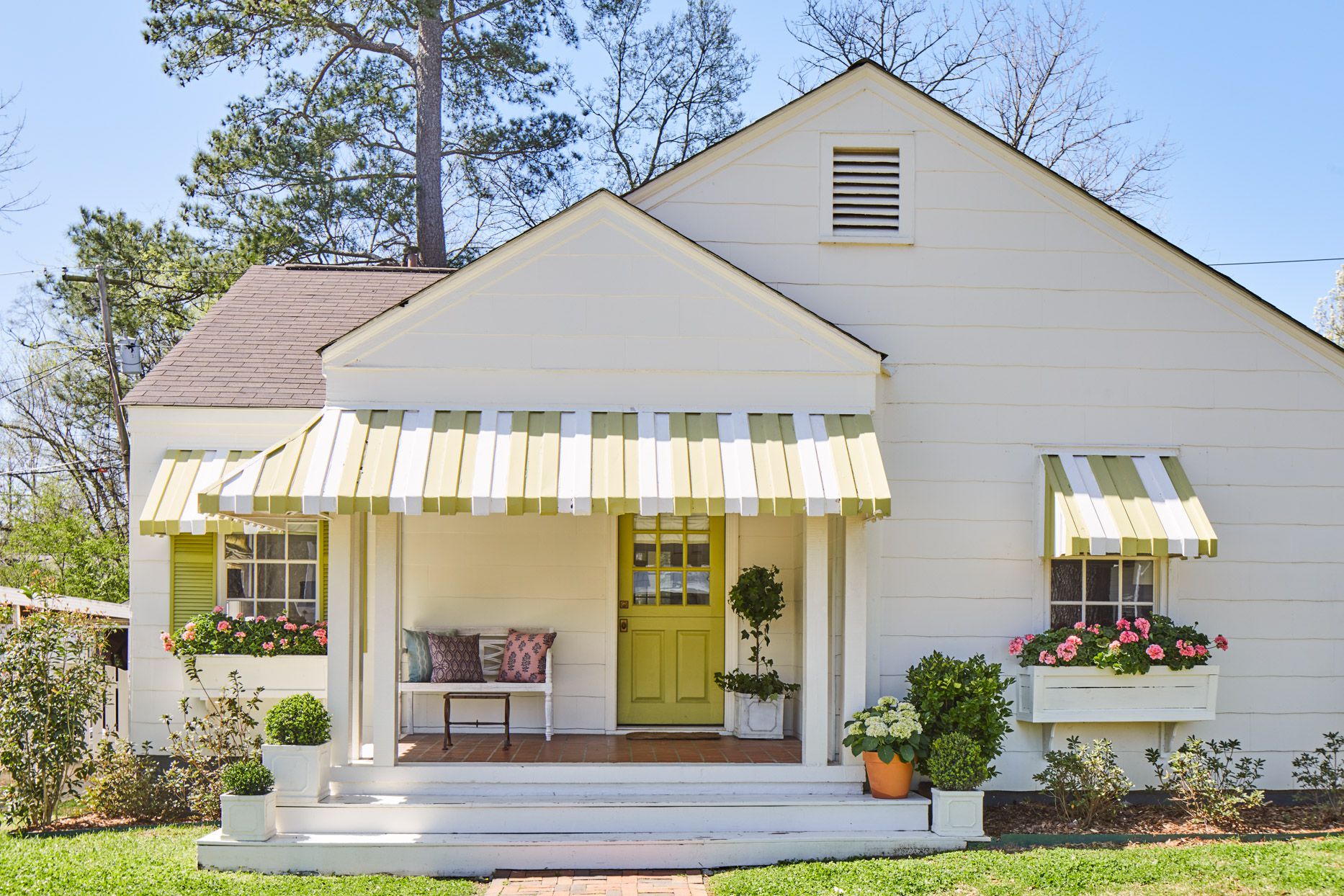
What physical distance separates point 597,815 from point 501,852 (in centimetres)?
73

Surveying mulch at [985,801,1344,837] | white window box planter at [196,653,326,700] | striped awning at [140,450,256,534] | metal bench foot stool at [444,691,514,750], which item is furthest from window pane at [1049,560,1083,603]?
striped awning at [140,450,256,534]

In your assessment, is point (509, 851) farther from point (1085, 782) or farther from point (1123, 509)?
point (1123, 509)

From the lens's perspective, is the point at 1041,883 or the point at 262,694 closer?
the point at 1041,883

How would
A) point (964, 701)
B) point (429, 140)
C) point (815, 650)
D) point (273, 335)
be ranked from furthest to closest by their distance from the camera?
point (429, 140)
point (273, 335)
point (815, 650)
point (964, 701)

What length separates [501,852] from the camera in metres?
7.50

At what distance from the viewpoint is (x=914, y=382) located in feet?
30.5

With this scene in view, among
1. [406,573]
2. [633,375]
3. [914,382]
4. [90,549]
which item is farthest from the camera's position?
[90,549]

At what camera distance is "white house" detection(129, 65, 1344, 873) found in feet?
25.6

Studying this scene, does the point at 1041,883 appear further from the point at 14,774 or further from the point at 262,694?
the point at 14,774

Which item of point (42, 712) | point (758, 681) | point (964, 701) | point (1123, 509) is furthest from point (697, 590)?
point (42, 712)

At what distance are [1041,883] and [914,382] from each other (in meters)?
4.15

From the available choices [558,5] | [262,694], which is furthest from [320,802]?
[558,5]

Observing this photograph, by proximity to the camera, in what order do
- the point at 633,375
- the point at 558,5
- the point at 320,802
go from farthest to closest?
the point at 558,5, the point at 633,375, the point at 320,802

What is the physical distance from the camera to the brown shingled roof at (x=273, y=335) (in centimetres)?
995
